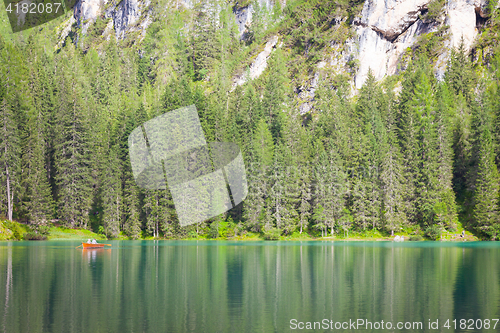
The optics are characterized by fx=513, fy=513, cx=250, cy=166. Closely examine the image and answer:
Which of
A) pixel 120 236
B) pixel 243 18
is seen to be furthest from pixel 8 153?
pixel 243 18

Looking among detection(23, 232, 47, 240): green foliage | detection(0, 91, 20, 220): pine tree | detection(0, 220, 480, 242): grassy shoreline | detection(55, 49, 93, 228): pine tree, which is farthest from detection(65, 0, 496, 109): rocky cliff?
detection(23, 232, 47, 240): green foliage

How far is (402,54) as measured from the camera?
133m

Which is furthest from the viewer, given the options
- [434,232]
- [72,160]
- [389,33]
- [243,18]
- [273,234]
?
[243,18]

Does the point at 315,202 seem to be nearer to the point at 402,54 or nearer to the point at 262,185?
the point at 262,185

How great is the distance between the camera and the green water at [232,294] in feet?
71.5

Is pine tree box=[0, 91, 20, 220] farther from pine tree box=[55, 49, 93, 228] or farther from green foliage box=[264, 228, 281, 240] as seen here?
green foliage box=[264, 228, 281, 240]

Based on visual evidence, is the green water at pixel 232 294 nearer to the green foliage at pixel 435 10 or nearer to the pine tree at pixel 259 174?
→ the pine tree at pixel 259 174

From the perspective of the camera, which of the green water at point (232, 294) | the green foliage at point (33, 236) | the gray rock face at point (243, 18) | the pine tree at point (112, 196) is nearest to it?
the green water at point (232, 294)

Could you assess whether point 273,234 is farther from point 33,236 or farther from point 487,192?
point 33,236

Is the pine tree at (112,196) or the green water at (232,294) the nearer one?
the green water at (232,294)

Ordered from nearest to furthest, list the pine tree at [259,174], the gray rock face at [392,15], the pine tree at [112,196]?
1. the pine tree at [112,196]
2. the pine tree at [259,174]
3. the gray rock face at [392,15]

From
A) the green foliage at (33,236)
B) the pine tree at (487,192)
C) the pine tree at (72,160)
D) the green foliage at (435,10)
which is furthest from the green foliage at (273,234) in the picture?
the green foliage at (435,10)

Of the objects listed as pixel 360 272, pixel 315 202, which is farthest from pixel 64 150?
pixel 360 272

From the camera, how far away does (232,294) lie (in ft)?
95.1
